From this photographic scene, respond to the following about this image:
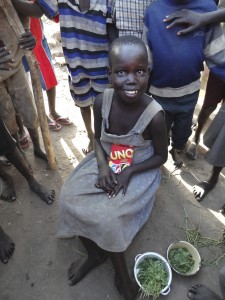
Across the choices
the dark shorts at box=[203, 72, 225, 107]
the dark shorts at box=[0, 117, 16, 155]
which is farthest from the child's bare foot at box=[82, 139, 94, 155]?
the dark shorts at box=[203, 72, 225, 107]

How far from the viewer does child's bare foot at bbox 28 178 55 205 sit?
100 inches

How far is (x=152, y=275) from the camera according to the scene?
1.90 m

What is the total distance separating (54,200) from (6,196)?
44 centimetres

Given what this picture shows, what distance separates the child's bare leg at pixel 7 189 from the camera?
8.48ft

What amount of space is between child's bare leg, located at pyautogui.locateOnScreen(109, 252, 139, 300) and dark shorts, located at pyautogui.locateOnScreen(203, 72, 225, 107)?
1.59 m

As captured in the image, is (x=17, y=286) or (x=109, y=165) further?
(x=17, y=286)

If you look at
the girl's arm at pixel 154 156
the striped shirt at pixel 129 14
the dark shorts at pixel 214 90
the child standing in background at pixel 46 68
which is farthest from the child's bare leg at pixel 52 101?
the girl's arm at pixel 154 156

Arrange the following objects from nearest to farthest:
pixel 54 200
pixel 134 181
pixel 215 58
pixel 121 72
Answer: pixel 121 72 < pixel 134 181 < pixel 215 58 < pixel 54 200

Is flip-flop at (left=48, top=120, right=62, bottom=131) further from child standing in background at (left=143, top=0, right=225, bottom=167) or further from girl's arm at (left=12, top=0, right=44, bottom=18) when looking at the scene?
child standing in background at (left=143, top=0, right=225, bottom=167)

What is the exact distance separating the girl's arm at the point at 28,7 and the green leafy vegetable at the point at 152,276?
1.98m

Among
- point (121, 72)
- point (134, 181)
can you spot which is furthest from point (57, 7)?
point (134, 181)

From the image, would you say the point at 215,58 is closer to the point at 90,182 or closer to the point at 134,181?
the point at 134,181

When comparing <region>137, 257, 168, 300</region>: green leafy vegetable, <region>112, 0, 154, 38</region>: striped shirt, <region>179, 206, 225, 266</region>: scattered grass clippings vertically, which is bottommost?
<region>179, 206, 225, 266</region>: scattered grass clippings

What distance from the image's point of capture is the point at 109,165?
1.88 metres
